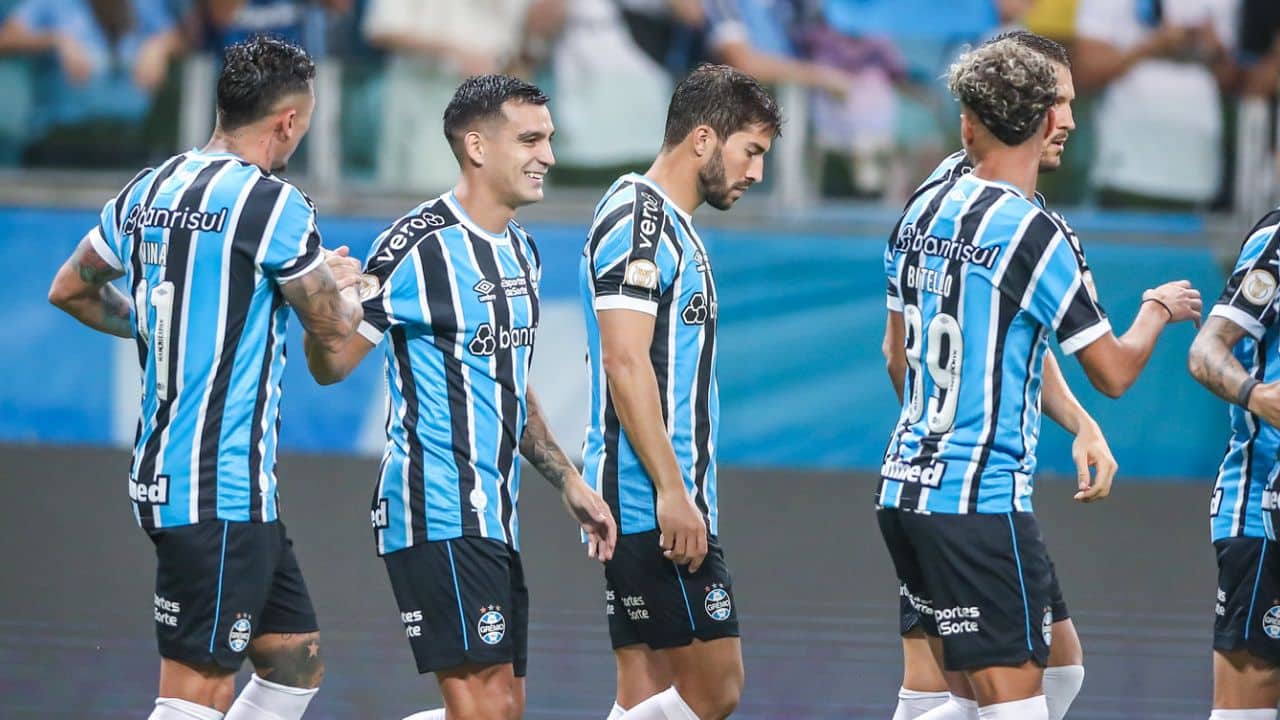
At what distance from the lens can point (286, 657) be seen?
4203 millimetres

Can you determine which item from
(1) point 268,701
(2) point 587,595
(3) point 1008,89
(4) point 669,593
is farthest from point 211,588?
(2) point 587,595

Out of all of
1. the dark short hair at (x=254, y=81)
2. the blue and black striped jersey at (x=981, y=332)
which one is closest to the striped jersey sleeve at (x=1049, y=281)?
the blue and black striped jersey at (x=981, y=332)

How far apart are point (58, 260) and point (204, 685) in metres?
7.89

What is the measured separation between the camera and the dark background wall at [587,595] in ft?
18.8

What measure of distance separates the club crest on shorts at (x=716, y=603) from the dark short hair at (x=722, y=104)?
3.65ft

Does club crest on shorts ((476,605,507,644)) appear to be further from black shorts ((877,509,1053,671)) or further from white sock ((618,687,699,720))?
black shorts ((877,509,1053,671))

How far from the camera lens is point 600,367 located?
4.36m

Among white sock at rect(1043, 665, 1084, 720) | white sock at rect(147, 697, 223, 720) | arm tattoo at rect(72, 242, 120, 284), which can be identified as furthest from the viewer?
white sock at rect(1043, 665, 1084, 720)

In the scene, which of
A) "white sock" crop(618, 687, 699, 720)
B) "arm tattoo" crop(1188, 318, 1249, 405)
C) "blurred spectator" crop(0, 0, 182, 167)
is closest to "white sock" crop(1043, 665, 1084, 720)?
"arm tattoo" crop(1188, 318, 1249, 405)

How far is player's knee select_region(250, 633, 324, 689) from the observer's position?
418cm

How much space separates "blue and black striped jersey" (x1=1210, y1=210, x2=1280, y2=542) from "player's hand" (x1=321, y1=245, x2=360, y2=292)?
2.10 metres

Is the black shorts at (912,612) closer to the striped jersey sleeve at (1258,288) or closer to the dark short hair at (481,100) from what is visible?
the striped jersey sleeve at (1258,288)

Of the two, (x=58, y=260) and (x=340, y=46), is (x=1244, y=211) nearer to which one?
(x=340, y=46)

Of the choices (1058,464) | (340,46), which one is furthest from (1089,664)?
(340,46)
